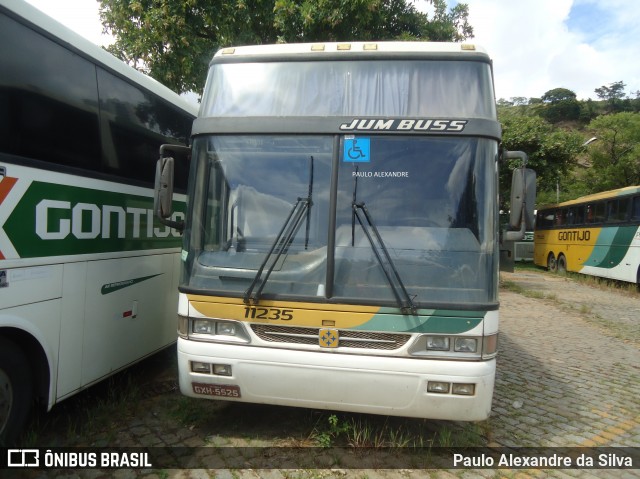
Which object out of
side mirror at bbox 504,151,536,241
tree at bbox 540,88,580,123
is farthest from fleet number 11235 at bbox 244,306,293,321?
tree at bbox 540,88,580,123

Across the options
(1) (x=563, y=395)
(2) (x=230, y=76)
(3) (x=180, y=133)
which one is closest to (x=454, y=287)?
(2) (x=230, y=76)

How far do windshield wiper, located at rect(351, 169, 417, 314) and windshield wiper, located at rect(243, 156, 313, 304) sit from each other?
1.18 feet

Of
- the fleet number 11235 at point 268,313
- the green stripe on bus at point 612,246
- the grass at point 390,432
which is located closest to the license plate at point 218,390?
the fleet number 11235 at point 268,313

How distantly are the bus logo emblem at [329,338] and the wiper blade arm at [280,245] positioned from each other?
0.54 metres

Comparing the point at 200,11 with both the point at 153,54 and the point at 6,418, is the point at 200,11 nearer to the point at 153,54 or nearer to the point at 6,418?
the point at 153,54

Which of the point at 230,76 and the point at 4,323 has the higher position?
the point at 230,76

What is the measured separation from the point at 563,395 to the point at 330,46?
444 centimetres

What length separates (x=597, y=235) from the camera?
1622 cm

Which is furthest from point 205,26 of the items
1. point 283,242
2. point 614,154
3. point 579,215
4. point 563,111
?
point 563,111

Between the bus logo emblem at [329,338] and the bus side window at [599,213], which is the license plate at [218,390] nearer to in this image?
the bus logo emblem at [329,338]

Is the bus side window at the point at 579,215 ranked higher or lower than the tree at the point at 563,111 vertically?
lower

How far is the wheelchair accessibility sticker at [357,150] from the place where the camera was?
348 centimetres

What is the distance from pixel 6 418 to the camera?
3.14 metres

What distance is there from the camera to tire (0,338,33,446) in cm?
310
